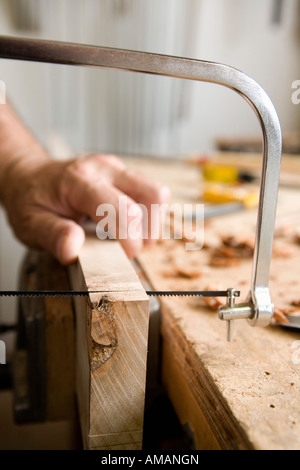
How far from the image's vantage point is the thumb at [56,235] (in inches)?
23.9

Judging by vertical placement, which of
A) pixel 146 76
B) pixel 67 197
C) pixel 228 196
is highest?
pixel 146 76

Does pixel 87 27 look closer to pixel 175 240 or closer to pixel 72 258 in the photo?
pixel 175 240

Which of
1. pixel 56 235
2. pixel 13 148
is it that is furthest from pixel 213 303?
pixel 13 148

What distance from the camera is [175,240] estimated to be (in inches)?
34.4

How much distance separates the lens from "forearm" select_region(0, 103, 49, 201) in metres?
0.85

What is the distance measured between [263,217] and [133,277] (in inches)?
6.2

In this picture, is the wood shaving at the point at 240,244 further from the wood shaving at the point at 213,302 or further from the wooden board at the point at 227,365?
the wood shaving at the point at 213,302

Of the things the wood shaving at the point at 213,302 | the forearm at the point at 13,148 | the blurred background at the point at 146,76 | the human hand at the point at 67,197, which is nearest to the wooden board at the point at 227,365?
the wood shaving at the point at 213,302

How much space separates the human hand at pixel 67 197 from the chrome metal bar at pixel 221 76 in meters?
0.24

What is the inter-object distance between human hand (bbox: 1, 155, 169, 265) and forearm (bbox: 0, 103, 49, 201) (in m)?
0.03

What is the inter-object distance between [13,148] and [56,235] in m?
0.34

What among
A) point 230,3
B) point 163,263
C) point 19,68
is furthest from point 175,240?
point 230,3

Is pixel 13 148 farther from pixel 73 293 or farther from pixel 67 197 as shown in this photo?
pixel 73 293

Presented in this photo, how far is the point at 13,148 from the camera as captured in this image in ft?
2.92
